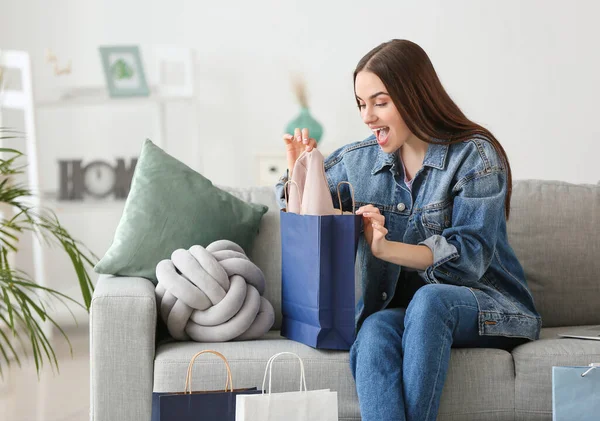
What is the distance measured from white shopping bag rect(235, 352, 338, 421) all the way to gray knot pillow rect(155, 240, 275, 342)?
0.55 m

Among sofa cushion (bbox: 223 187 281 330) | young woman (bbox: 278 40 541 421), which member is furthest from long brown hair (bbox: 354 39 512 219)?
sofa cushion (bbox: 223 187 281 330)

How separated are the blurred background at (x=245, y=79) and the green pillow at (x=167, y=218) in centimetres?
151

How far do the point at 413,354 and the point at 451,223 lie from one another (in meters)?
0.43

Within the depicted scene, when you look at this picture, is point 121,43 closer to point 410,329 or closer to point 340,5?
point 340,5

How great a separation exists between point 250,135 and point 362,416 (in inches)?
102

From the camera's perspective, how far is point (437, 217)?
6.91 feet

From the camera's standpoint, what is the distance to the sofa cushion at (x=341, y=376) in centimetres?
194

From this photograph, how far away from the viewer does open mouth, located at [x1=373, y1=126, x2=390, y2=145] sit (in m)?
2.12

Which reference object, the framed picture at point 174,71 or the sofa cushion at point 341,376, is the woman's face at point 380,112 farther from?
the framed picture at point 174,71

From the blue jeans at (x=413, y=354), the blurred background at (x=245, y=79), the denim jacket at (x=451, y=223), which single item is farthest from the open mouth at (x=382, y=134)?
the blurred background at (x=245, y=79)

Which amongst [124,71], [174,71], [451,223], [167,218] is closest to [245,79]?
[174,71]

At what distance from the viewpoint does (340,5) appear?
4145 mm

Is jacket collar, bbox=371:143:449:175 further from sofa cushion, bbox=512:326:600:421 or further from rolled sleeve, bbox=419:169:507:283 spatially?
sofa cushion, bbox=512:326:600:421

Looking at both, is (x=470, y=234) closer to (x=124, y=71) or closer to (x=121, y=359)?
(x=121, y=359)
